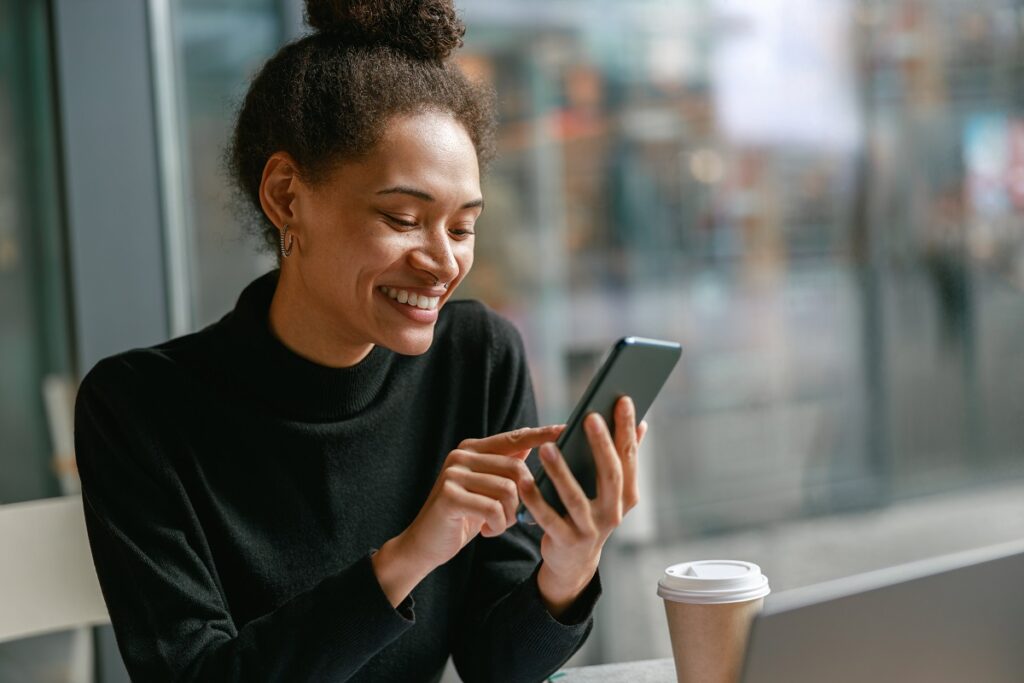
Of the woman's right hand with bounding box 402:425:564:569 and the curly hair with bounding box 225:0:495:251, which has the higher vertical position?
the curly hair with bounding box 225:0:495:251

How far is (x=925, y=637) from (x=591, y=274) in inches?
105

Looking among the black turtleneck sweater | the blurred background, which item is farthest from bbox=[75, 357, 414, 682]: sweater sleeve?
the blurred background

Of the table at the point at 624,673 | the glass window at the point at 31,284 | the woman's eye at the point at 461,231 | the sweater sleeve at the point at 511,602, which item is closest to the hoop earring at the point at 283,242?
the woman's eye at the point at 461,231

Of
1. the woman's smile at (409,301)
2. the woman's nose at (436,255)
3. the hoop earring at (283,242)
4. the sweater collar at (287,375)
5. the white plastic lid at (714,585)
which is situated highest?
the hoop earring at (283,242)

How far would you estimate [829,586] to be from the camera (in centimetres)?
72

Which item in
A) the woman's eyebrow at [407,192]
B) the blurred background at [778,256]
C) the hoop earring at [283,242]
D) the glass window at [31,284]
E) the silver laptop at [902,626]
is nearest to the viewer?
the silver laptop at [902,626]

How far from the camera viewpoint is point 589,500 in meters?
1.07

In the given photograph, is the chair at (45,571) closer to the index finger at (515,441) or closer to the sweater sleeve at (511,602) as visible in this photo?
the sweater sleeve at (511,602)

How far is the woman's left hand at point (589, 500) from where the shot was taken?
1005 millimetres

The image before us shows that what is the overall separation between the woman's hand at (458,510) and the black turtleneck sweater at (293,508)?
3cm

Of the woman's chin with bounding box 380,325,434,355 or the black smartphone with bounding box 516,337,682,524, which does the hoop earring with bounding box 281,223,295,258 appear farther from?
the black smartphone with bounding box 516,337,682,524

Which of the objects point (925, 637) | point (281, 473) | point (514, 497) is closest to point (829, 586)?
point (925, 637)

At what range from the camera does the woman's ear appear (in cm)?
133

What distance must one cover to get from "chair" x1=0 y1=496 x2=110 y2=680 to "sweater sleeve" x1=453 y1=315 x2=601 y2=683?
553 millimetres
